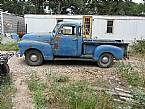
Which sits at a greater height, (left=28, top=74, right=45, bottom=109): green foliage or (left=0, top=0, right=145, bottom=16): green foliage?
(left=0, top=0, right=145, bottom=16): green foliage

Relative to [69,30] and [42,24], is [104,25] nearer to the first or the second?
[42,24]

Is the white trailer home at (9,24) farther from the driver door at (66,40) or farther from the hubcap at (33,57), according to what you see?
the driver door at (66,40)

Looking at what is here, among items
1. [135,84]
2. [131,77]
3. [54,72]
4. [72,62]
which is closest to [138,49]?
[72,62]

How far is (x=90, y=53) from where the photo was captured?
474 inches

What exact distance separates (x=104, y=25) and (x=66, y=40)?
9.64 m

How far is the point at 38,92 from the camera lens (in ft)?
22.7

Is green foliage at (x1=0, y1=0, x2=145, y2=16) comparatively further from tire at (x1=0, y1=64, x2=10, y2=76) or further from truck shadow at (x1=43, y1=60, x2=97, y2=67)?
tire at (x1=0, y1=64, x2=10, y2=76)

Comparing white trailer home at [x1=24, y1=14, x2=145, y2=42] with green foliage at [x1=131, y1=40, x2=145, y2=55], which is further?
white trailer home at [x1=24, y1=14, x2=145, y2=42]

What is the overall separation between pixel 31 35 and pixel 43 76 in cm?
316

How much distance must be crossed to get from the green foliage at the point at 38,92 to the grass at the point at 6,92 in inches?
19.7

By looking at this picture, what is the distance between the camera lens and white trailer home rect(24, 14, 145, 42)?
2077cm

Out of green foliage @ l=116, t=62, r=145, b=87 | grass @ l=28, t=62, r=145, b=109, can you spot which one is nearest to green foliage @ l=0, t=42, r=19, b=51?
green foliage @ l=116, t=62, r=145, b=87

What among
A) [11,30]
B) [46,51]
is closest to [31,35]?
[46,51]

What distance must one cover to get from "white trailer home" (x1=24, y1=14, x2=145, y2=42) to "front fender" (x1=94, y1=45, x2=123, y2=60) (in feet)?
29.2
